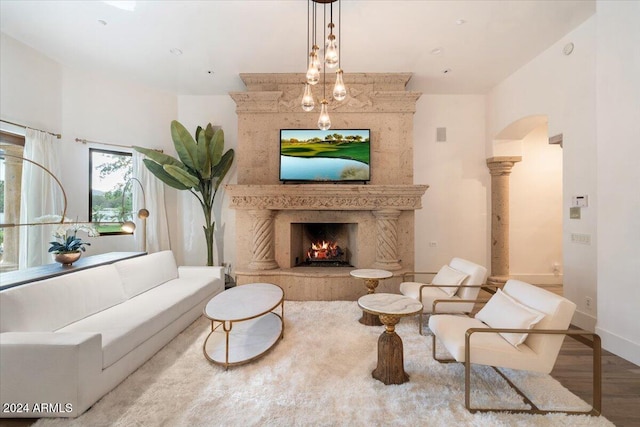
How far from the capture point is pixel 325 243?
5.12 metres

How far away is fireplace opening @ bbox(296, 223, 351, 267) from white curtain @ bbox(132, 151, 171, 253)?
105 inches

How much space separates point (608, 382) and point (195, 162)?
18.4 feet

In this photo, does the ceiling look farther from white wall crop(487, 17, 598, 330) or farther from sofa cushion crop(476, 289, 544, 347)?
sofa cushion crop(476, 289, 544, 347)

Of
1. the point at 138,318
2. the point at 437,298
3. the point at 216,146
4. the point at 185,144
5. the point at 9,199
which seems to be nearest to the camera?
the point at 138,318

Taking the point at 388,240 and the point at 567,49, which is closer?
the point at 567,49

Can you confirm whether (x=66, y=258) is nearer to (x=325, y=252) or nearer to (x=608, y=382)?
(x=325, y=252)

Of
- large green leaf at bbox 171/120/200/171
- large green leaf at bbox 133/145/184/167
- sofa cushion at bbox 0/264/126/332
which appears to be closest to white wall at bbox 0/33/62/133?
large green leaf at bbox 133/145/184/167

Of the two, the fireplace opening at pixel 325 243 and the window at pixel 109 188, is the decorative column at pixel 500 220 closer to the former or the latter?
the fireplace opening at pixel 325 243

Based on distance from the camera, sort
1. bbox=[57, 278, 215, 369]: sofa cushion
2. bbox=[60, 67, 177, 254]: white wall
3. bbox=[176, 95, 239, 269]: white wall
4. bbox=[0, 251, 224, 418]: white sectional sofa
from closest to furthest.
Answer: bbox=[0, 251, 224, 418]: white sectional sofa → bbox=[57, 278, 215, 369]: sofa cushion → bbox=[60, 67, 177, 254]: white wall → bbox=[176, 95, 239, 269]: white wall

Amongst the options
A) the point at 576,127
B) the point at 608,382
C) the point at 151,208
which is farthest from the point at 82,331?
the point at 576,127

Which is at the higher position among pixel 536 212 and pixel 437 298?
pixel 536 212

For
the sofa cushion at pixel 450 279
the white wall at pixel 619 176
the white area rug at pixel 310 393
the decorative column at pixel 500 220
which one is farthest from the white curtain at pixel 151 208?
the white wall at pixel 619 176

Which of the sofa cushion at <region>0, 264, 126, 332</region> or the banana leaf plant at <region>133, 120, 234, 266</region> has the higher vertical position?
the banana leaf plant at <region>133, 120, 234, 266</region>

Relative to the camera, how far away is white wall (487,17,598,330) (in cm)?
317
